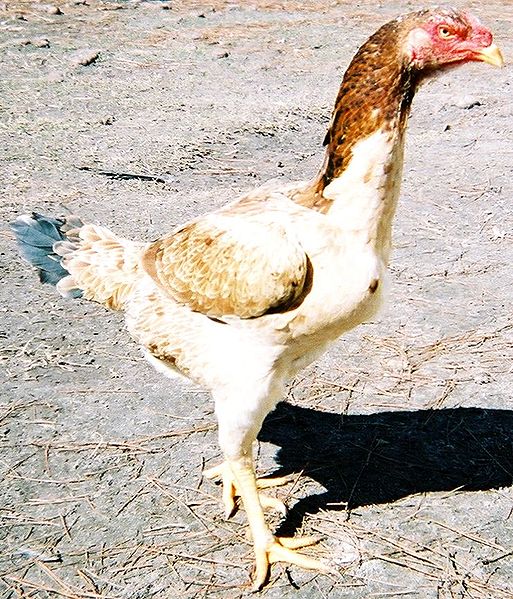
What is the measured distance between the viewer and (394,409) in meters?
4.25

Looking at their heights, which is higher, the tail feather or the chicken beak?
the chicken beak

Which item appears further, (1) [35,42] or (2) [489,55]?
(1) [35,42]

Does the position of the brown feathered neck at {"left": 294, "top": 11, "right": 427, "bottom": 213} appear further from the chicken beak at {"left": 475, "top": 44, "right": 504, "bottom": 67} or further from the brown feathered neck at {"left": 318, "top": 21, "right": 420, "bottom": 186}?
the chicken beak at {"left": 475, "top": 44, "right": 504, "bottom": 67}

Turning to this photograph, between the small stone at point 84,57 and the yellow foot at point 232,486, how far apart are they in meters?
6.51

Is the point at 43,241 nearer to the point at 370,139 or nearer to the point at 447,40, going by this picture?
the point at 370,139

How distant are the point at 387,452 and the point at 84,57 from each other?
673 centimetres

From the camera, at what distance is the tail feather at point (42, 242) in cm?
399

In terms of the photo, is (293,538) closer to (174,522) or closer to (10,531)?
(174,522)

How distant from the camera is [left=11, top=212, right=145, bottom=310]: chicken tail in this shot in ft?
12.3

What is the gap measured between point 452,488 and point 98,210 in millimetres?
3525

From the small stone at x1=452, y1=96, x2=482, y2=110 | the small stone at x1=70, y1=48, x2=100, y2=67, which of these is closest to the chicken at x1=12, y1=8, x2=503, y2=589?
the small stone at x1=452, y1=96, x2=482, y2=110

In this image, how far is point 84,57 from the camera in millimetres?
9281

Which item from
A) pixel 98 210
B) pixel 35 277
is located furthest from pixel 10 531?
pixel 98 210

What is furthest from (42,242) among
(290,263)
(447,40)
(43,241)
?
(447,40)
